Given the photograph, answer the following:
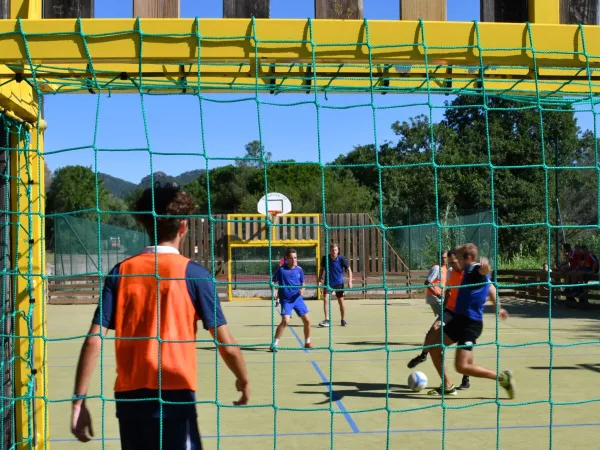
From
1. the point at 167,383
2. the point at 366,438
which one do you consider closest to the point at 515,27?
the point at 167,383

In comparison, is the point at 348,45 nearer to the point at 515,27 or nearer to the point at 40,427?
the point at 515,27

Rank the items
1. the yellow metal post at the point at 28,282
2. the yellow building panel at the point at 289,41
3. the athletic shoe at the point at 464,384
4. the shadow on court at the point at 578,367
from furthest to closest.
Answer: the shadow on court at the point at 578,367
the athletic shoe at the point at 464,384
the yellow metal post at the point at 28,282
the yellow building panel at the point at 289,41

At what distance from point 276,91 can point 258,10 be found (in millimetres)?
765

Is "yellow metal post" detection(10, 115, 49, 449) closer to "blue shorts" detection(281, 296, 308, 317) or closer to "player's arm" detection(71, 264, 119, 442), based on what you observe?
"player's arm" detection(71, 264, 119, 442)

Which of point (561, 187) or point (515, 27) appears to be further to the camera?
point (561, 187)

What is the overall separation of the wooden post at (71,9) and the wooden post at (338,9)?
1120mm

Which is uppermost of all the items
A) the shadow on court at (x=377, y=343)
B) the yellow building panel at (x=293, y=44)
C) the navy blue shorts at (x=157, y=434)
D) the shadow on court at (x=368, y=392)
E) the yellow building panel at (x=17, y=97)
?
the yellow building panel at (x=293, y=44)

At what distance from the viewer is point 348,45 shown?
3.50m

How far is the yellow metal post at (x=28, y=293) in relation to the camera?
4102 millimetres

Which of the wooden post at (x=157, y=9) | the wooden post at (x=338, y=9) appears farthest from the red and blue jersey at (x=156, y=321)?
the wooden post at (x=338, y=9)

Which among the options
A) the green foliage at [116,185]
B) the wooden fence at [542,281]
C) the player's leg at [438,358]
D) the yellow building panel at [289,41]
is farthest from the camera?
the green foliage at [116,185]

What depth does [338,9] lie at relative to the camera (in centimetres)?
353

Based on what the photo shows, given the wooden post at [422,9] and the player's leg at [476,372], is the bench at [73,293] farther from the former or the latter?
the wooden post at [422,9]

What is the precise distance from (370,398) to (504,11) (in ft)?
16.7
